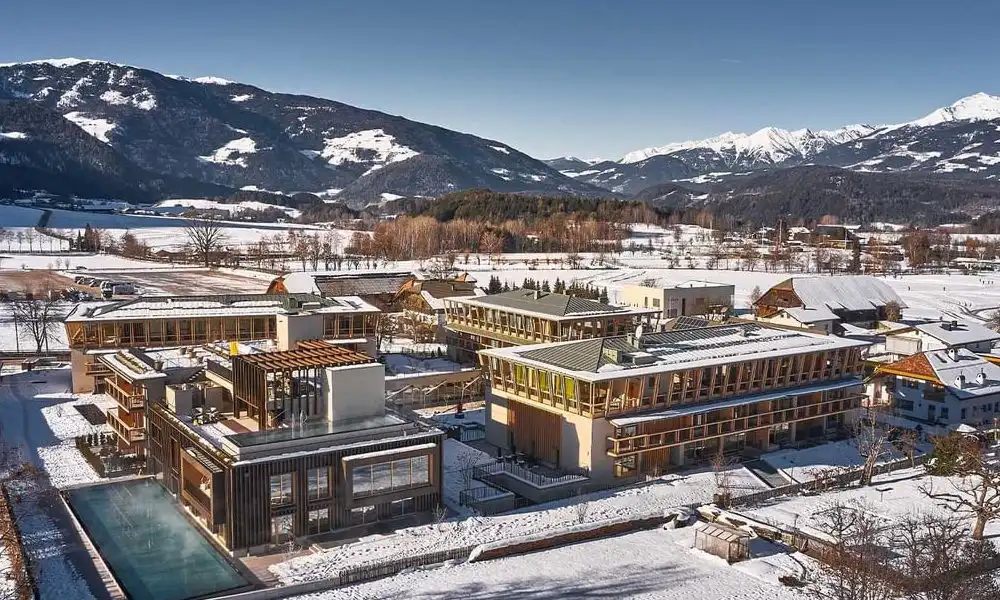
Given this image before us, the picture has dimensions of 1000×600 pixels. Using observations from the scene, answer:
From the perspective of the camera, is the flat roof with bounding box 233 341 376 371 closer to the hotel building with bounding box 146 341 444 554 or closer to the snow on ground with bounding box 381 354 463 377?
the hotel building with bounding box 146 341 444 554

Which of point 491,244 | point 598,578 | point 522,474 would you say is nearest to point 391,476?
point 522,474

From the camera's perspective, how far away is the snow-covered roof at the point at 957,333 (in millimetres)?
40750

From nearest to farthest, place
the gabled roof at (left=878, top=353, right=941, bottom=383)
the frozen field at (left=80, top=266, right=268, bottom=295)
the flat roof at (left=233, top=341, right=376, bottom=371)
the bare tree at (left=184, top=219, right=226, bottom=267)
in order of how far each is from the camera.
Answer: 1. the flat roof at (left=233, top=341, right=376, bottom=371)
2. the gabled roof at (left=878, top=353, right=941, bottom=383)
3. the frozen field at (left=80, top=266, right=268, bottom=295)
4. the bare tree at (left=184, top=219, right=226, bottom=267)

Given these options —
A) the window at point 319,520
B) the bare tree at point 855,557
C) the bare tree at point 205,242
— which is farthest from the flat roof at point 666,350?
the bare tree at point 205,242

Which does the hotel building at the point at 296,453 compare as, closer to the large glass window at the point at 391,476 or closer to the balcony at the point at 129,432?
the large glass window at the point at 391,476

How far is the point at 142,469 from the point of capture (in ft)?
84.1

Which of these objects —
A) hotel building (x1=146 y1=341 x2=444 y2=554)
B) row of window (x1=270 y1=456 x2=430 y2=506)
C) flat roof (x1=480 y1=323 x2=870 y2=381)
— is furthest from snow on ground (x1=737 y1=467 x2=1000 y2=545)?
hotel building (x1=146 y1=341 x2=444 y2=554)

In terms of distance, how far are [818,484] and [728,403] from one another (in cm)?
364

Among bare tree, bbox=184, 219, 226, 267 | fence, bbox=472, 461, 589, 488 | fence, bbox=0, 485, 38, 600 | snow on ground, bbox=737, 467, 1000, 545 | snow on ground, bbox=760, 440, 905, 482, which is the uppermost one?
bare tree, bbox=184, 219, 226, 267

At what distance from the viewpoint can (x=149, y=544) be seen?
20.1 m

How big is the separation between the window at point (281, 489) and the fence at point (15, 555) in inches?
201

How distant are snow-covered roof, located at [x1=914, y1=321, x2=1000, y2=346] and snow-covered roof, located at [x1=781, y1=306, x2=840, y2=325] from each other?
5589 millimetres

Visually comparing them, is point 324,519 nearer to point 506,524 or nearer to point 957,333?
point 506,524

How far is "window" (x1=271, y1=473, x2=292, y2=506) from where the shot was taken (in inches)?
783
